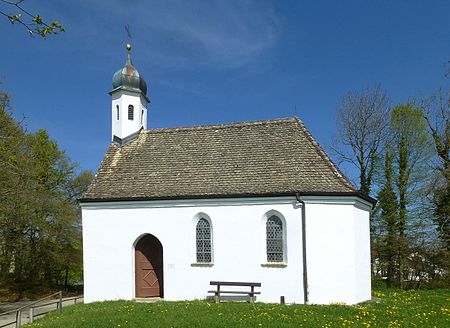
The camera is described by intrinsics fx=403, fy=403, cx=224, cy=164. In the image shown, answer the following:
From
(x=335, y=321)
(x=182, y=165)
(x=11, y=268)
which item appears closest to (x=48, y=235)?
(x=11, y=268)

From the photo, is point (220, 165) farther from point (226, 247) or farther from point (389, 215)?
point (389, 215)

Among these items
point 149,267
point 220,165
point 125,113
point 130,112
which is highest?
point 130,112

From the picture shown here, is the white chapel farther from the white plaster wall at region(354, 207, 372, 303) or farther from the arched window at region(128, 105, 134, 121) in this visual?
the arched window at region(128, 105, 134, 121)

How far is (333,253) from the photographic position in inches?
598

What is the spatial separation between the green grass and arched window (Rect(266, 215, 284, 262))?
2.57 m

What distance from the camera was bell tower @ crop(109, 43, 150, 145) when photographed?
811 inches

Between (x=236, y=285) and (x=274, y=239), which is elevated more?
(x=274, y=239)

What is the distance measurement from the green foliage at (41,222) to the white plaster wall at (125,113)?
5071 mm

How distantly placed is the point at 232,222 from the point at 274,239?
5.85 feet

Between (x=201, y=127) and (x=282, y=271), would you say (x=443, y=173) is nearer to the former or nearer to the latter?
(x=282, y=271)

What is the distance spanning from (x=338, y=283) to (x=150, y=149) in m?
10.4

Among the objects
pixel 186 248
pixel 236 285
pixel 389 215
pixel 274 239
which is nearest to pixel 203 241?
pixel 186 248

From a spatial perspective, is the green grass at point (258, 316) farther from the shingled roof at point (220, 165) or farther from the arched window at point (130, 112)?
the arched window at point (130, 112)

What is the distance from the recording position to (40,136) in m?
32.3
